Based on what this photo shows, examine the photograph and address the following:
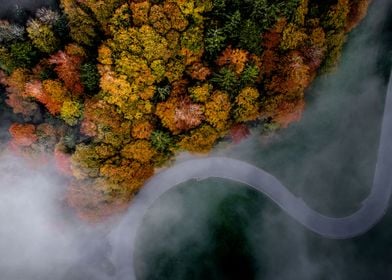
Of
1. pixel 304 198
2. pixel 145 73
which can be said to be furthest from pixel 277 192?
pixel 145 73

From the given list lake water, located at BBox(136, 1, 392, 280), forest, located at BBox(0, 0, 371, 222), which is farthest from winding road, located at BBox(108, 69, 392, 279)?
forest, located at BBox(0, 0, 371, 222)

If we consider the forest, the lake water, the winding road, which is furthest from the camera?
the winding road

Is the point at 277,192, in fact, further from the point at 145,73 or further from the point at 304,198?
the point at 145,73

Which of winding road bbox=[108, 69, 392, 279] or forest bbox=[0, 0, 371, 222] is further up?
forest bbox=[0, 0, 371, 222]

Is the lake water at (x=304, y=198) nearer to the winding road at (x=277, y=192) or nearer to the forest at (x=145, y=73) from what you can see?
the winding road at (x=277, y=192)

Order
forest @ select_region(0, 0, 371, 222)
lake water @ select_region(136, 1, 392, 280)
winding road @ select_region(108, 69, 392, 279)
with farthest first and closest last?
1. winding road @ select_region(108, 69, 392, 279)
2. lake water @ select_region(136, 1, 392, 280)
3. forest @ select_region(0, 0, 371, 222)

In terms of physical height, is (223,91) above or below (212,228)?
above

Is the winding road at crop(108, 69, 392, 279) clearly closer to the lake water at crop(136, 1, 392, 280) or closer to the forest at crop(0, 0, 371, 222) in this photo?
the lake water at crop(136, 1, 392, 280)

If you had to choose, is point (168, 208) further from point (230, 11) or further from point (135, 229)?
point (230, 11)

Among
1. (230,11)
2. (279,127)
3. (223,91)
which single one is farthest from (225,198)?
(230,11)
